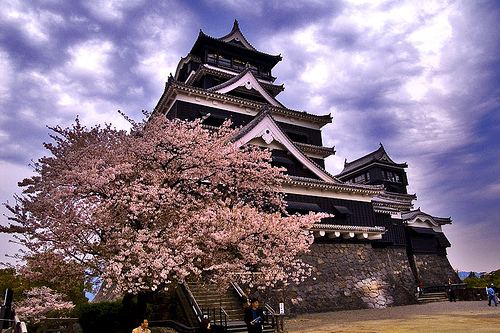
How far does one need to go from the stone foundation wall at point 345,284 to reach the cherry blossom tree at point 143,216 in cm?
687

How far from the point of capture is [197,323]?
12680mm

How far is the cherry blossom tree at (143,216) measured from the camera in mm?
10016

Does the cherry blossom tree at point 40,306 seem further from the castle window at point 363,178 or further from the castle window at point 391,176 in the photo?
the castle window at point 391,176

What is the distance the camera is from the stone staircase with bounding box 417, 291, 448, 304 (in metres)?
24.3

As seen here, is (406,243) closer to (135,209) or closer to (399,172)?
(399,172)

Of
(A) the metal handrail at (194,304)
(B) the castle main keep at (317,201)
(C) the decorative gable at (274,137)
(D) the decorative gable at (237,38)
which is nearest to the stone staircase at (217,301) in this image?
(A) the metal handrail at (194,304)

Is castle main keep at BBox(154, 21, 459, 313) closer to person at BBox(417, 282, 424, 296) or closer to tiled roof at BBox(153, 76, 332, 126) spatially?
tiled roof at BBox(153, 76, 332, 126)

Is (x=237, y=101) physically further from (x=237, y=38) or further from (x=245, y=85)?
(x=237, y=38)

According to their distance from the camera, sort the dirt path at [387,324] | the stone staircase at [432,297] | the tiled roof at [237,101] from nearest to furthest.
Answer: the dirt path at [387,324]
the tiled roof at [237,101]
the stone staircase at [432,297]

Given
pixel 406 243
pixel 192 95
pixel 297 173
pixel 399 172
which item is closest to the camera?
pixel 297 173

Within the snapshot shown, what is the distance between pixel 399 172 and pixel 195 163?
126ft

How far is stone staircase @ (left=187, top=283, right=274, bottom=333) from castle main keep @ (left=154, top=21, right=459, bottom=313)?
292cm

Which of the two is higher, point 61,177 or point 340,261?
point 61,177

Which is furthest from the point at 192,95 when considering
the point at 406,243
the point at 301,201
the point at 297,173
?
the point at 406,243
